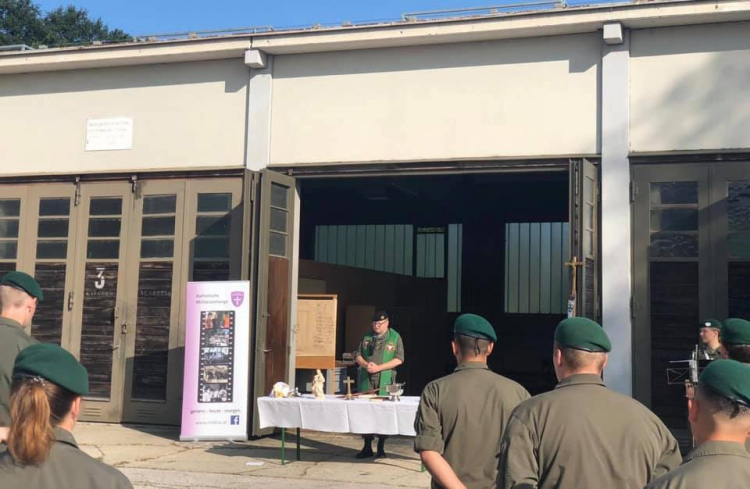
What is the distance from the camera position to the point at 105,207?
12266 mm

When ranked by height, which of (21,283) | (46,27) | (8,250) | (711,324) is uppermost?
(46,27)

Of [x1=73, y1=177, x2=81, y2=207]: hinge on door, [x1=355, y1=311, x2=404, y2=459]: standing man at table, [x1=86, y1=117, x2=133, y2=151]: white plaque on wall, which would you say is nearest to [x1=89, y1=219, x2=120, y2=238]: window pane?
[x1=73, y1=177, x2=81, y2=207]: hinge on door

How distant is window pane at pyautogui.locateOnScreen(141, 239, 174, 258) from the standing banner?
1436 mm

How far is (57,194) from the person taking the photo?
41.0 ft

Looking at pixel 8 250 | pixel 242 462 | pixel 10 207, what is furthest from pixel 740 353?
pixel 10 207

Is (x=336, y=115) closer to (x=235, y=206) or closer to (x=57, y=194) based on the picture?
(x=235, y=206)

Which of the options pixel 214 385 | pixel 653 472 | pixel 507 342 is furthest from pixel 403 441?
pixel 507 342

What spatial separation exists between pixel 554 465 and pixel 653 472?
40 centimetres

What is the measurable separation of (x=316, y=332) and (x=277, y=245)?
54.8 inches

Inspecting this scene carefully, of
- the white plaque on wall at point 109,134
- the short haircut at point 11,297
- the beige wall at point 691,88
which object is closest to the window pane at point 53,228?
the white plaque on wall at point 109,134

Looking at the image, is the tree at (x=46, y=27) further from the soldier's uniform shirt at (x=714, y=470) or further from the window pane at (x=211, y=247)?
the soldier's uniform shirt at (x=714, y=470)

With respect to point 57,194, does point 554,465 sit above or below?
below

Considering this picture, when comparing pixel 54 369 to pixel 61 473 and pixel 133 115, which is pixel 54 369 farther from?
pixel 133 115

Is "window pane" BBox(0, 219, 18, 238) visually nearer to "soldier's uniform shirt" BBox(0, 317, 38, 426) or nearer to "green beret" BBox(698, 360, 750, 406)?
"soldier's uniform shirt" BBox(0, 317, 38, 426)
